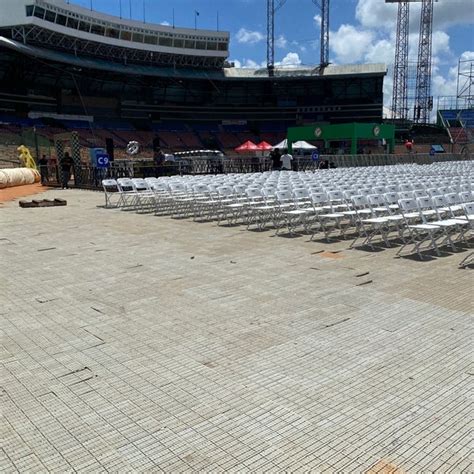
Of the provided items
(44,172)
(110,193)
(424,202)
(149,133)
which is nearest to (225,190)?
(424,202)

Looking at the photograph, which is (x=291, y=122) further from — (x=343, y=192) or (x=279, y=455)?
(x=279, y=455)

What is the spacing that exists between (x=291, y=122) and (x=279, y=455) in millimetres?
75688

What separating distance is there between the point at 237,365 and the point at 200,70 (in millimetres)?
72621

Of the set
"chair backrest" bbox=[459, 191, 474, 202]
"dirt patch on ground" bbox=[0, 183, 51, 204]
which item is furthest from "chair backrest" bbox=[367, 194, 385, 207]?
"dirt patch on ground" bbox=[0, 183, 51, 204]

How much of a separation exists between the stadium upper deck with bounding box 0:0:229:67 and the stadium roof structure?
1.37m

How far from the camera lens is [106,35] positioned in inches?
2393

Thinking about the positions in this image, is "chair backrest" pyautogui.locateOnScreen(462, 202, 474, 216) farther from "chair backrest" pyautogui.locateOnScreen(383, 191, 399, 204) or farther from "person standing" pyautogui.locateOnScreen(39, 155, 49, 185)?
"person standing" pyautogui.locateOnScreen(39, 155, 49, 185)

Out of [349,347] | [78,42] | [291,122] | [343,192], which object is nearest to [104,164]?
[343,192]

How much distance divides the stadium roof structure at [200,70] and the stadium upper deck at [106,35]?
1.37m

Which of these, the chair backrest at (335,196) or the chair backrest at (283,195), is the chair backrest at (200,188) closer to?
the chair backrest at (283,195)

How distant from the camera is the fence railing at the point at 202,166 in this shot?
2436 centimetres

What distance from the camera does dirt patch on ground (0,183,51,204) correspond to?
2077cm

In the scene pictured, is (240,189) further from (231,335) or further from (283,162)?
(283,162)

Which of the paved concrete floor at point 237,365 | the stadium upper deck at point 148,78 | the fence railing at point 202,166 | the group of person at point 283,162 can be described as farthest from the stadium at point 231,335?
the stadium upper deck at point 148,78
